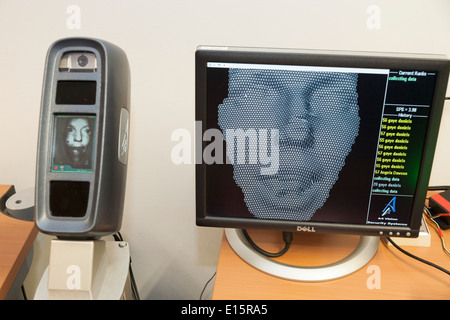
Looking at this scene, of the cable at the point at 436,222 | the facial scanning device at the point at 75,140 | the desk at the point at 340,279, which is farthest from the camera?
the cable at the point at 436,222

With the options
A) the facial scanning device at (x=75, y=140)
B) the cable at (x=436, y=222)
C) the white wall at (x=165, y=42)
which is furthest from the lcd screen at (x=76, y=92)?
the cable at (x=436, y=222)

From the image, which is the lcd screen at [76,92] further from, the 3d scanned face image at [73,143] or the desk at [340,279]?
the desk at [340,279]

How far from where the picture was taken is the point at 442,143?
994 mm

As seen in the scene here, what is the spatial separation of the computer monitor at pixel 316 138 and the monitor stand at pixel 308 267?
0.22 feet

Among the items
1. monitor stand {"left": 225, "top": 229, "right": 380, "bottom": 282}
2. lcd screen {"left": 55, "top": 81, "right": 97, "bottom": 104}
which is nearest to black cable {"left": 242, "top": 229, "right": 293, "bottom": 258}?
monitor stand {"left": 225, "top": 229, "right": 380, "bottom": 282}

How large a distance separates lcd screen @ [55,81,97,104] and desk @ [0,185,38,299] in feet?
1.30

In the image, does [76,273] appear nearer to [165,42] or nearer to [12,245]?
[12,245]

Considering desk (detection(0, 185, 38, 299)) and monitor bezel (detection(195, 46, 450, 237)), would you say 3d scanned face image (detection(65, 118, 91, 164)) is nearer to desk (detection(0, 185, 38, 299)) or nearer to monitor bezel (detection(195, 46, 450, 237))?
monitor bezel (detection(195, 46, 450, 237))

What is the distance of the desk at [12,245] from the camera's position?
0.76m

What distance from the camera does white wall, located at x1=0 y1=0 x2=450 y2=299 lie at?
886 millimetres

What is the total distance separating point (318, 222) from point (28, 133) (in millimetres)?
827

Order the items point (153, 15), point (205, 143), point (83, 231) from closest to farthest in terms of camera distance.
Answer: point (83, 231), point (205, 143), point (153, 15)
